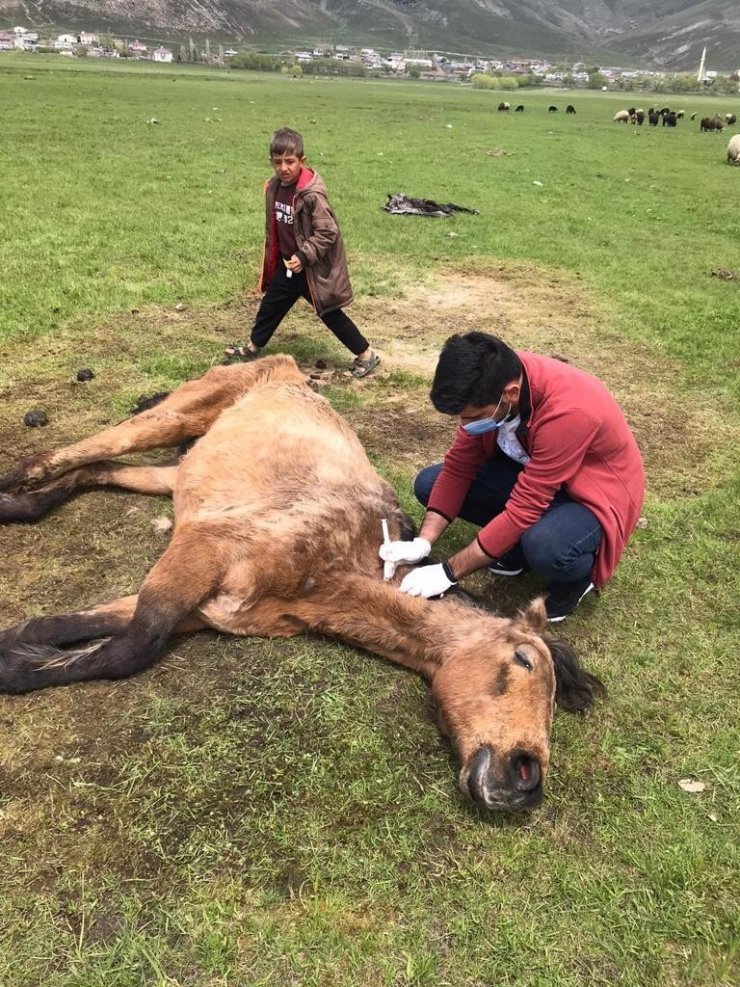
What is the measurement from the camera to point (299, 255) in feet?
25.2

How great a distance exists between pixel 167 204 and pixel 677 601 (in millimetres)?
13821

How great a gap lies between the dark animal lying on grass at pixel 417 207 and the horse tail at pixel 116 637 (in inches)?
557

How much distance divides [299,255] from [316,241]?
270 mm

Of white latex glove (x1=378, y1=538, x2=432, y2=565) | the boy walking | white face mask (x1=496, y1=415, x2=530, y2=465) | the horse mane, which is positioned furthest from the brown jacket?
the horse mane

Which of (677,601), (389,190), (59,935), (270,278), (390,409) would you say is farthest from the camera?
(389,190)

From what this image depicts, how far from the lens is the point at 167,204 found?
15.0 metres

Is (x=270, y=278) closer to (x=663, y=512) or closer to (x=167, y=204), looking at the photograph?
(x=663, y=512)

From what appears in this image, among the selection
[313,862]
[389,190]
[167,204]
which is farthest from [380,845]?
[389,190]

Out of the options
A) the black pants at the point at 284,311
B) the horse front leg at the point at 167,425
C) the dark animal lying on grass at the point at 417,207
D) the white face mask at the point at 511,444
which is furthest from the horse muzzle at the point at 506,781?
the dark animal lying on grass at the point at 417,207

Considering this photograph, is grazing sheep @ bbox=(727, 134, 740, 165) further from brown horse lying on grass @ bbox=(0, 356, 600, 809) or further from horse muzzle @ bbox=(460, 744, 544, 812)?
horse muzzle @ bbox=(460, 744, 544, 812)

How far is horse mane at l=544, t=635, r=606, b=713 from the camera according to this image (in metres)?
3.94

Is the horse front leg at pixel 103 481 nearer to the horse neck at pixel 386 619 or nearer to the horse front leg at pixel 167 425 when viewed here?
the horse front leg at pixel 167 425

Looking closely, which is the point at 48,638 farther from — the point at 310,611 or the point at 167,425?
the point at 167,425

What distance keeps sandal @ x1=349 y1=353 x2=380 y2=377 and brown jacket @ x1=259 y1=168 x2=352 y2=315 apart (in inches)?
29.7
